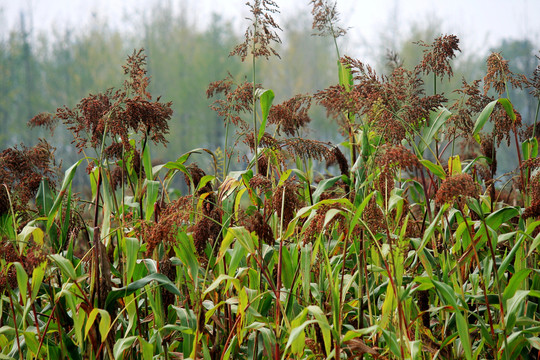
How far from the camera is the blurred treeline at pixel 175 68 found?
51.8 ft

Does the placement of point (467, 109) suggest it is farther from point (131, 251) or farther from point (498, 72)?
point (131, 251)

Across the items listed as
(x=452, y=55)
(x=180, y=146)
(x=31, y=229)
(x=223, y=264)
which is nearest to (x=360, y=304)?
(x=223, y=264)

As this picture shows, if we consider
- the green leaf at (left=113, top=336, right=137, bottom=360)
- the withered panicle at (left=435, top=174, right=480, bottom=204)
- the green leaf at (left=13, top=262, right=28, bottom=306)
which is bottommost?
the green leaf at (left=113, top=336, right=137, bottom=360)

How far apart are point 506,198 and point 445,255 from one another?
1584 millimetres

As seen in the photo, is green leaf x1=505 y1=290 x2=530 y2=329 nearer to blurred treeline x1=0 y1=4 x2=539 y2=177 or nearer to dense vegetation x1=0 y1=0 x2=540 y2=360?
dense vegetation x1=0 y1=0 x2=540 y2=360

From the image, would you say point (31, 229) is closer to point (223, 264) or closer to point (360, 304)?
point (223, 264)

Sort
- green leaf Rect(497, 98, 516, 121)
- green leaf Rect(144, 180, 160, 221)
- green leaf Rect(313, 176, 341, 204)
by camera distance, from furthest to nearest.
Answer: green leaf Rect(313, 176, 341, 204)
green leaf Rect(144, 180, 160, 221)
green leaf Rect(497, 98, 516, 121)

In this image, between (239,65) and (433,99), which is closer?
(433,99)

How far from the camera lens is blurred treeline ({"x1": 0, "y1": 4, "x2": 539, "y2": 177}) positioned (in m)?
15.8

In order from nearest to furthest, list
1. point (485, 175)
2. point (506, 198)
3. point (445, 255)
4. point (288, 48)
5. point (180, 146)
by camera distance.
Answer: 1. point (445, 255)
2. point (485, 175)
3. point (506, 198)
4. point (180, 146)
5. point (288, 48)

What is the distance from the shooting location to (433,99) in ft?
5.35

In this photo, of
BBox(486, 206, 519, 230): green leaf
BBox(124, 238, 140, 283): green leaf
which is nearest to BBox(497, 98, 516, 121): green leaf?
BBox(486, 206, 519, 230): green leaf

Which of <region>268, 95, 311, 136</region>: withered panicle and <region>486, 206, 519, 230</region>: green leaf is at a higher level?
<region>268, 95, 311, 136</region>: withered panicle

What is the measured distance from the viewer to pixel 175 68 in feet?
63.0
